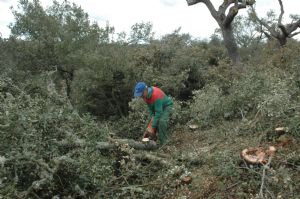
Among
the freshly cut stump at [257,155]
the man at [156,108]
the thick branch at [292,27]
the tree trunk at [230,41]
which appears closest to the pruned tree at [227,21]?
the tree trunk at [230,41]

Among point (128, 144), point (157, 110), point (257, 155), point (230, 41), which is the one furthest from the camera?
point (230, 41)

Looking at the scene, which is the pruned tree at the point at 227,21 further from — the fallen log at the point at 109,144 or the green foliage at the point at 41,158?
the green foliage at the point at 41,158

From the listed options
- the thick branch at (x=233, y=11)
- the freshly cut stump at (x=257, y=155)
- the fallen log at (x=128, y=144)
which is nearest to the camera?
the freshly cut stump at (x=257, y=155)

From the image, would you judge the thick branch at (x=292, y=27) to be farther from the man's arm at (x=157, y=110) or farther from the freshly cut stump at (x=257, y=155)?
the freshly cut stump at (x=257, y=155)

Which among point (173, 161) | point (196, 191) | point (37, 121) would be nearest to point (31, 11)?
point (37, 121)

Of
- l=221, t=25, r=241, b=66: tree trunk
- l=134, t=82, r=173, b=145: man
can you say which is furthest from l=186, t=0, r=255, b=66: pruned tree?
l=134, t=82, r=173, b=145: man

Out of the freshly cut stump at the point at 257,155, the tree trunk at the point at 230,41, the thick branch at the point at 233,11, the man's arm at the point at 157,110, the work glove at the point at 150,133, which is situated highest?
the thick branch at the point at 233,11

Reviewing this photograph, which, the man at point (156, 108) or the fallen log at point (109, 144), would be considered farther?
the man at point (156, 108)

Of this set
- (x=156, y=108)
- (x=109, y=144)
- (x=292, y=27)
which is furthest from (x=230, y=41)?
(x=109, y=144)

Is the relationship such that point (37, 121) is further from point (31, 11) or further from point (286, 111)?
point (31, 11)

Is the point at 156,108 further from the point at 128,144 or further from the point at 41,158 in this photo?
the point at 41,158

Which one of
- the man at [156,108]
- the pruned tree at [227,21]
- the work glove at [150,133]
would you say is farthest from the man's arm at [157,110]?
the pruned tree at [227,21]

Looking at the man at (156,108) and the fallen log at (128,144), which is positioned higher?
the man at (156,108)

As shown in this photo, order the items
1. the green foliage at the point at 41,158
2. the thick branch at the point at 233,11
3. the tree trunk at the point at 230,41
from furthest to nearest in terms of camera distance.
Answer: the tree trunk at the point at 230,41 → the thick branch at the point at 233,11 → the green foliage at the point at 41,158
